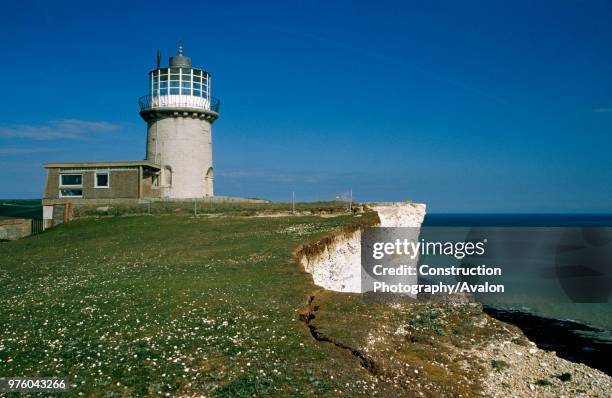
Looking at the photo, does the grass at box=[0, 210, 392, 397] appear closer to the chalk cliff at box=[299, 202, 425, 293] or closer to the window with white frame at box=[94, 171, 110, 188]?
the chalk cliff at box=[299, 202, 425, 293]

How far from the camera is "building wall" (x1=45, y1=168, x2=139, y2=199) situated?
5303cm

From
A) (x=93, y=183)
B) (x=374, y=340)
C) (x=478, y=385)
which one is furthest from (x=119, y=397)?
(x=93, y=183)

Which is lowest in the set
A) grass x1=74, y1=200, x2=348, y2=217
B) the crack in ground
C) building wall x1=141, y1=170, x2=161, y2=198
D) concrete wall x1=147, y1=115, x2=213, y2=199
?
the crack in ground

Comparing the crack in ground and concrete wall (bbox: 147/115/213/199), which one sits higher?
concrete wall (bbox: 147/115/213/199)

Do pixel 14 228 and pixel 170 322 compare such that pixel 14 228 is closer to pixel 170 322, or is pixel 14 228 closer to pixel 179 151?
pixel 179 151

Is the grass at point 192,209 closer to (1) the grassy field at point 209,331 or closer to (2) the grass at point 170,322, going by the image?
(2) the grass at point 170,322

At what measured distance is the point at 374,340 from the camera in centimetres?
1493

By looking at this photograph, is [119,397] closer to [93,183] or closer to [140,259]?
[140,259]

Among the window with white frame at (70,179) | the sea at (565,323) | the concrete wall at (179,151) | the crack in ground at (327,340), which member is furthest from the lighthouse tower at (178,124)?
the crack in ground at (327,340)

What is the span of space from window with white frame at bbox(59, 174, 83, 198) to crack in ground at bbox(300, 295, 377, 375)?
42.7 m

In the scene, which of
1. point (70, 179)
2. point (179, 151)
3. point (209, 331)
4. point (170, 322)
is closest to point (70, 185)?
point (70, 179)

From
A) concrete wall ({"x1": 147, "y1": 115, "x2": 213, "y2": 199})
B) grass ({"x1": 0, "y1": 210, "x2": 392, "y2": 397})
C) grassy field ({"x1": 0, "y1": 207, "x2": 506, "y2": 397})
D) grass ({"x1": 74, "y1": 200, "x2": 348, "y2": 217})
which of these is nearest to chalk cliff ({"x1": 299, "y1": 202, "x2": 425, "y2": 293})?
grass ({"x1": 0, "y1": 210, "x2": 392, "y2": 397})

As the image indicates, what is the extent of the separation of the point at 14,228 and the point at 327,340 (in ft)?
140

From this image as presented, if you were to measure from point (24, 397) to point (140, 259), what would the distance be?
58.8ft
